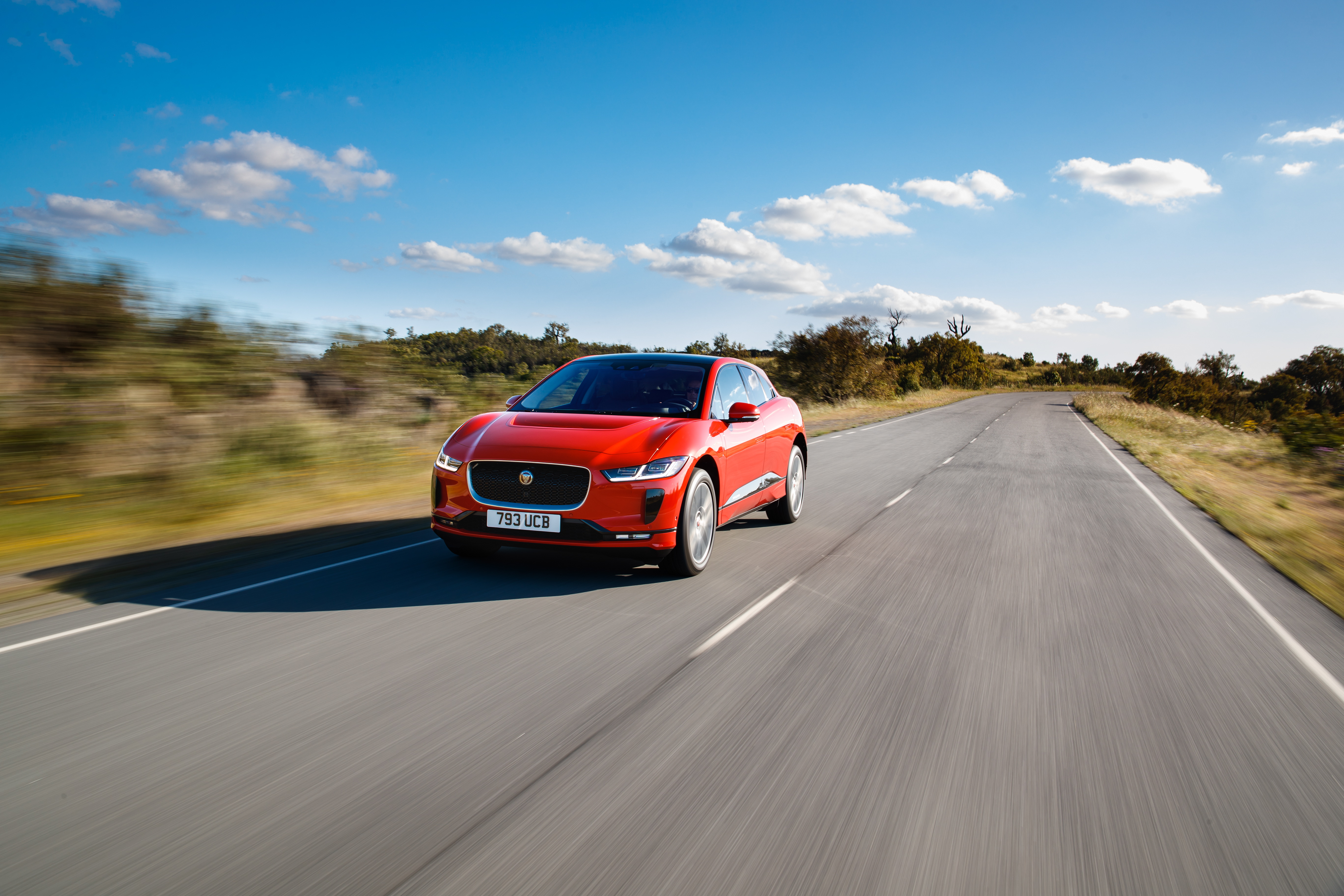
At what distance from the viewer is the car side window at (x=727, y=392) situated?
22.8 ft

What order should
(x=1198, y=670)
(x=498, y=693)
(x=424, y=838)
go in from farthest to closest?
(x=1198, y=670) < (x=498, y=693) < (x=424, y=838)

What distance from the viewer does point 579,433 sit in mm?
5953

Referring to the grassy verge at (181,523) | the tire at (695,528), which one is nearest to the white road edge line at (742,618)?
the tire at (695,528)

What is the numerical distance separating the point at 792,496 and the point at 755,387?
136 centimetres

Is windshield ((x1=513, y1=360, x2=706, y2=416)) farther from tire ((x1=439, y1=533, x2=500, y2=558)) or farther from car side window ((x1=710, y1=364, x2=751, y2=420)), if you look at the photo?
tire ((x1=439, y1=533, x2=500, y2=558))

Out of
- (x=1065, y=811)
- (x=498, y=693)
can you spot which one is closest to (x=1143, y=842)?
(x=1065, y=811)

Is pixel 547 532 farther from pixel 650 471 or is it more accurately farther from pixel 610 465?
pixel 650 471

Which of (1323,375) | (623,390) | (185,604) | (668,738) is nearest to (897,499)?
(623,390)

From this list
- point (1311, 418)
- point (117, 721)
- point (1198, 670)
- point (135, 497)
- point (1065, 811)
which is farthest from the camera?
point (1311, 418)

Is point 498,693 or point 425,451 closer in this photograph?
point 498,693

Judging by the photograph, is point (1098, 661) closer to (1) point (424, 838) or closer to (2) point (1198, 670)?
(2) point (1198, 670)

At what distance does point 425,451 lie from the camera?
1364 centimetres

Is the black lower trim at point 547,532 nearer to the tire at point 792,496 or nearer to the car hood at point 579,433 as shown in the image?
the car hood at point 579,433

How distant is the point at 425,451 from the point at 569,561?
7905mm
